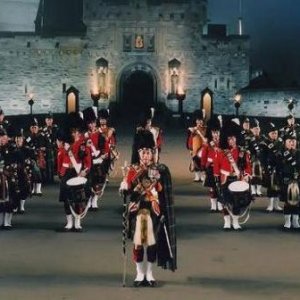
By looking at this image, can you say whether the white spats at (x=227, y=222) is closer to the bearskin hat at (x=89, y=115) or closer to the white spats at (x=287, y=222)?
the white spats at (x=287, y=222)

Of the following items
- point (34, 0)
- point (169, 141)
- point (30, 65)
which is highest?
point (34, 0)

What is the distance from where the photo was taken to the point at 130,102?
4841 cm

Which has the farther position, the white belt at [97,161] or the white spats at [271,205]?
the white belt at [97,161]

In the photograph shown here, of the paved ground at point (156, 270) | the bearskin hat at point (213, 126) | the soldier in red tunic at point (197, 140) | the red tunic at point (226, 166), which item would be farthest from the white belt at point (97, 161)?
the soldier in red tunic at point (197, 140)

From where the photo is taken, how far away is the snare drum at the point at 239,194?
1228cm

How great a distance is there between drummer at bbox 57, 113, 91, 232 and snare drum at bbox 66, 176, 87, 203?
25mm

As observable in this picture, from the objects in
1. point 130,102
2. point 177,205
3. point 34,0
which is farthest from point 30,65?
point 177,205

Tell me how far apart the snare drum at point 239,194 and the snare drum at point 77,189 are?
2.43 meters

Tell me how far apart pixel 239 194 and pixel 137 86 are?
121 ft

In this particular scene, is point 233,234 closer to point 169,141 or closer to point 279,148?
point 279,148

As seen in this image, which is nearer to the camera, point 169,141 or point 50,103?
point 169,141

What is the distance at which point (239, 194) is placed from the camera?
40.7 feet

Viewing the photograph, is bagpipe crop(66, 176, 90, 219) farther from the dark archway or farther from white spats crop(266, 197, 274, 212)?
the dark archway

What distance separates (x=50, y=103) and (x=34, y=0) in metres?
17.2
